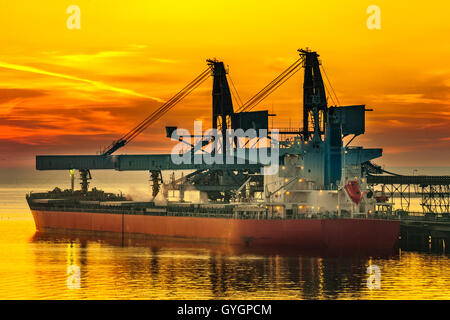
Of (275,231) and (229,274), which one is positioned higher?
(275,231)

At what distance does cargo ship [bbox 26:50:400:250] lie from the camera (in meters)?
77.2

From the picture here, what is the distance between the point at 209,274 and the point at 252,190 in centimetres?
3915

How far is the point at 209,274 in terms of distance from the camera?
211 ft

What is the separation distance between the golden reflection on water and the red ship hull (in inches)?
91.2

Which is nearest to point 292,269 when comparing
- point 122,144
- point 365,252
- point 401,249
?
point 365,252

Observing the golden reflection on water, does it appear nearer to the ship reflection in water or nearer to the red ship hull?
the ship reflection in water

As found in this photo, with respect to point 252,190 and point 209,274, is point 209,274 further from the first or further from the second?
point 252,190

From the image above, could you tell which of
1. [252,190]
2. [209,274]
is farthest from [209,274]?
[252,190]

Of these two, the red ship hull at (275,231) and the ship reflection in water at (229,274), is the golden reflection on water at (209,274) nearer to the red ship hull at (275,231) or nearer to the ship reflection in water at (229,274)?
the ship reflection in water at (229,274)

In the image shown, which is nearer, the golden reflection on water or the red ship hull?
the golden reflection on water

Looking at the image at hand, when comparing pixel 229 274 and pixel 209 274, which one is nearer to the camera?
pixel 229 274

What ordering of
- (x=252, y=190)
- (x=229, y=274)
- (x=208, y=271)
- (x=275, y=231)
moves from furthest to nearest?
1. (x=252, y=190)
2. (x=275, y=231)
3. (x=208, y=271)
4. (x=229, y=274)
